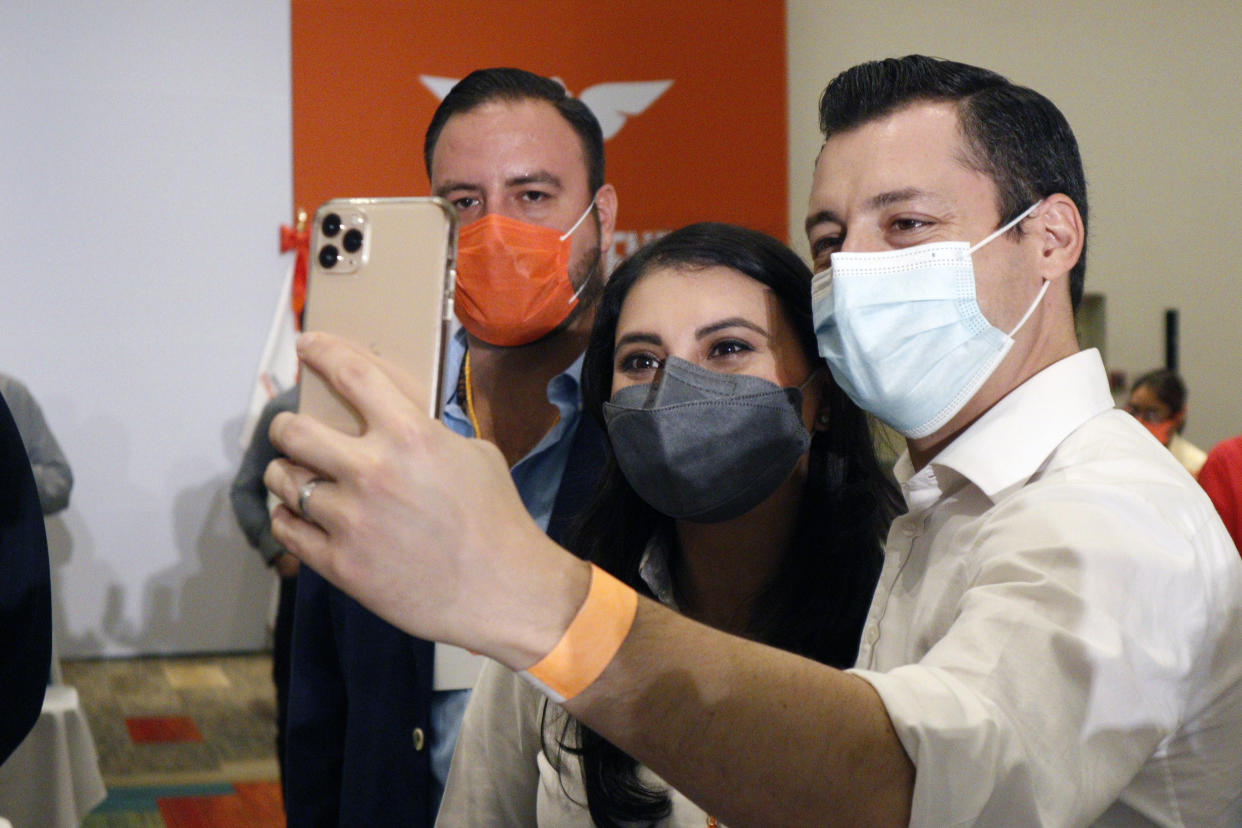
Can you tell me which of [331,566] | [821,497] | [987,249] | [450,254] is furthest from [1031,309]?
[331,566]

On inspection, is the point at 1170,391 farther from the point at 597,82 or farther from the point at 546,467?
the point at 546,467

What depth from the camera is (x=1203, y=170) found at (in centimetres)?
721

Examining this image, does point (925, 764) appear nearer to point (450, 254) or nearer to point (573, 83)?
point (450, 254)

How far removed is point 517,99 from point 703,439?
2.86ft

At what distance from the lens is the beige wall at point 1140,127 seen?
7.01 metres

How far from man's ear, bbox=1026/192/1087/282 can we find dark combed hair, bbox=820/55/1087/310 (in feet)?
0.06

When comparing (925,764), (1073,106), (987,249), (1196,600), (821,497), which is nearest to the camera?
(925,764)

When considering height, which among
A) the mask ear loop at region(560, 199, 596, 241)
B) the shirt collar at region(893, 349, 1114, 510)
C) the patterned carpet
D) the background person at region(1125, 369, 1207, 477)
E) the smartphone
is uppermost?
the mask ear loop at region(560, 199, 596, 241)

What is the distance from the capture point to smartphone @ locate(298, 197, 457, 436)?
2.45 feet

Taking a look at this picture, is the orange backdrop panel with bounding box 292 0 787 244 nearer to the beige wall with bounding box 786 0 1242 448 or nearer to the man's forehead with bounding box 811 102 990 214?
the beige wall with bounding box 786 0 1242 448

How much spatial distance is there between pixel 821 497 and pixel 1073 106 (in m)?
6.28

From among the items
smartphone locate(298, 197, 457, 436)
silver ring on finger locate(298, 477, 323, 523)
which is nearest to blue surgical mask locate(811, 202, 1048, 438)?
smartphone locate(298, 197, 457, 436)

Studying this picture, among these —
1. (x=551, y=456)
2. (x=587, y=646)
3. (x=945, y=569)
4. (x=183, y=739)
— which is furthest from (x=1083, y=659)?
(x=183, y=739)

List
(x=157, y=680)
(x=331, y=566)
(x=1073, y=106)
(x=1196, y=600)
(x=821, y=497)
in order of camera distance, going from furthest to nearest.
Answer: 1. (x=1073, y=106)
2. (x=157, y=680)
3. (x=821, y=497)
4. (x=1196, y=600)
5. (x=331, y=566)
